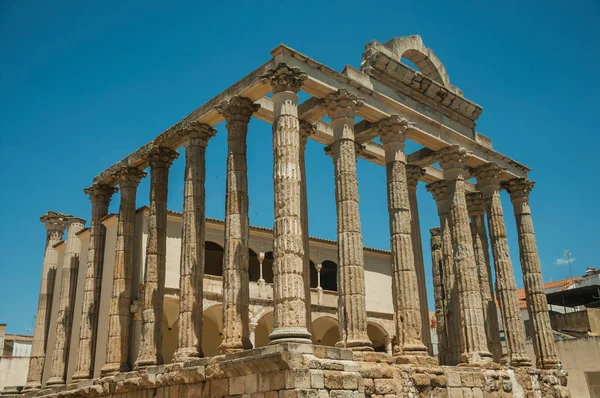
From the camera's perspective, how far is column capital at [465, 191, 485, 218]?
944 inches

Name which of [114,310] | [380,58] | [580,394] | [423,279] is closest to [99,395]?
[114,310]

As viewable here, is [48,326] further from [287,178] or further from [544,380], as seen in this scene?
[544,380]

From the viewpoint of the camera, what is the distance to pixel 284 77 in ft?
51.1

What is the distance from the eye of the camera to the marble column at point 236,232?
15.3 m

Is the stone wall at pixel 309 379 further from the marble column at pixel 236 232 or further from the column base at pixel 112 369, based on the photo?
the marble column at pixel 236 232

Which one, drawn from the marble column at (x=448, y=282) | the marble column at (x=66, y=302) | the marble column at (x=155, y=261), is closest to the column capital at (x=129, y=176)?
the marble column at (x=155, y=261)

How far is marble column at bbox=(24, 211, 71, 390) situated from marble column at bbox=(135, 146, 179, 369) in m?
8.16

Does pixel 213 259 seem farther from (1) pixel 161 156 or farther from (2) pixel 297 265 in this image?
(2) pixel 297 265

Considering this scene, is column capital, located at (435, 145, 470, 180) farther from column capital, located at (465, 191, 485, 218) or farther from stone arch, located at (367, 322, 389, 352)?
stone arch, located at (367, 322, 389, 352)

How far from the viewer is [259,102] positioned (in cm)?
1852

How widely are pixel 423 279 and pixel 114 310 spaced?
1024cm

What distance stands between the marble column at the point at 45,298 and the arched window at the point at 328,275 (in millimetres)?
11562

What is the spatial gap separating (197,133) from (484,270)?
11.9 m

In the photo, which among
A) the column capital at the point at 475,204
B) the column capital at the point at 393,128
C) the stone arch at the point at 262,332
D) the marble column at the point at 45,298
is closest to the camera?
the column capital at the point at 393,128
